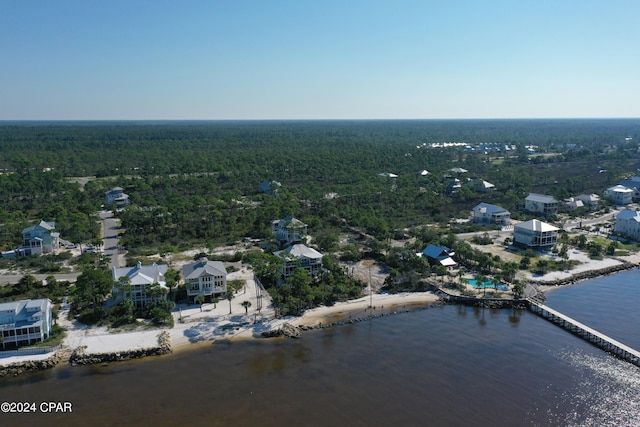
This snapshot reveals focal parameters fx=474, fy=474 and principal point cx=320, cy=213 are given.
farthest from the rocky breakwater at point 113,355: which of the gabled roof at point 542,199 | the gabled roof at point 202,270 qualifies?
the gabled roof at point 542,199

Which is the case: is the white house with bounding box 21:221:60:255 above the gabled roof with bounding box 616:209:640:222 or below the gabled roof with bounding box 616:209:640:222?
below

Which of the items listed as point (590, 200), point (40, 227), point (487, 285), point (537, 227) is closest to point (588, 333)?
point (487, 285)

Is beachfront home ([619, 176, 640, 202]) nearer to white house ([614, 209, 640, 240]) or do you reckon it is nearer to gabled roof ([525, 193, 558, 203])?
gabled roof ([525, 193, 558, 203])

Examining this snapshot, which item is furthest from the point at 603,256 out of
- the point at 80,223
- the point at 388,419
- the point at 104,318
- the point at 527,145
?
the point at 527,145

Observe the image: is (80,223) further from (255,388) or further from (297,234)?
(255,388)

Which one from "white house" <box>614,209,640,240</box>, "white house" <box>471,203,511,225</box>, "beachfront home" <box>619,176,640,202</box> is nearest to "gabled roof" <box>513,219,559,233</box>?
"white house" <box>471,203,511,225</box>

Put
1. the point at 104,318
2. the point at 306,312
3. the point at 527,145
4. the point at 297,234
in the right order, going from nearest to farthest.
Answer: the point at 104,318
the point at 306,312
the point at 297,234
the point at 527,145
